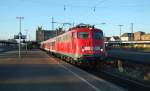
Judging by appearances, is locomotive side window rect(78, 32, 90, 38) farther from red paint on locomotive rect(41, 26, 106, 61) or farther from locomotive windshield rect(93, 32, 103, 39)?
locomotive windshield rect(93, 32, 103, 39)

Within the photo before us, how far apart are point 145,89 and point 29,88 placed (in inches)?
227

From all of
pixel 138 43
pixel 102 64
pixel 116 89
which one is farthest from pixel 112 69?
pixel 138 43

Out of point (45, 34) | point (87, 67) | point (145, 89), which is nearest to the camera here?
point (145, 89)

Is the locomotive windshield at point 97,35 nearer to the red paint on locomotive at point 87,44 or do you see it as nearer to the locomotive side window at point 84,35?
the red paint on locomotive at point 87,44

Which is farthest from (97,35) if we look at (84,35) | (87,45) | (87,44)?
(87,45)

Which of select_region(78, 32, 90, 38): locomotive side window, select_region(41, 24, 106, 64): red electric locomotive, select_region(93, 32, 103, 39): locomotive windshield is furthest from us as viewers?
select_region(78, 32, 90, 38): locomotive side window

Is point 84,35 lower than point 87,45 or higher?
higher

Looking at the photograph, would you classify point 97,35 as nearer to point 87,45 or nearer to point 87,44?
point 87,44

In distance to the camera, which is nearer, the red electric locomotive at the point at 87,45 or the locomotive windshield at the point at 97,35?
the red electric locomotive at the point at 87,45

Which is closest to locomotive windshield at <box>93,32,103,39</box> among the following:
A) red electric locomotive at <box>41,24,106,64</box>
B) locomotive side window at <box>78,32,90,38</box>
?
red electric locomotive at <box>41,24,106,64</box>

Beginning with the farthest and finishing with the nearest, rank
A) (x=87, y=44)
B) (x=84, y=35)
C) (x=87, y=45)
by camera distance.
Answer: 1. (x=84, y=35)
2. (x=87, y=44)
3. (x=87, y=45)

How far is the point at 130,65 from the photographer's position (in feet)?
93.6

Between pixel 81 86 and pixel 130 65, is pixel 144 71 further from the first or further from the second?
pixel 81 86

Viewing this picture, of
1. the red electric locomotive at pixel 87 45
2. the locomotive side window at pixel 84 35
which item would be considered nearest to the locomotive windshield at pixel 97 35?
the red electric locomotive at pixel 87 45
